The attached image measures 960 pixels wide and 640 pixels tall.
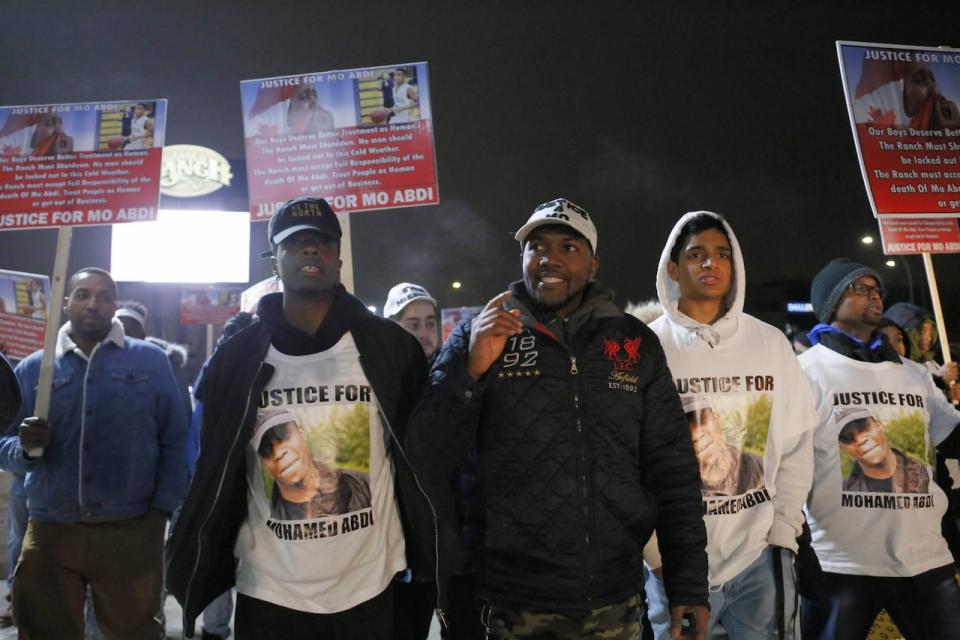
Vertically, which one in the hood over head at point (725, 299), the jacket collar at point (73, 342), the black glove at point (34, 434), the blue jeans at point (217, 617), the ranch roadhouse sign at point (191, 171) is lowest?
the blue jeans at point (217, 617)

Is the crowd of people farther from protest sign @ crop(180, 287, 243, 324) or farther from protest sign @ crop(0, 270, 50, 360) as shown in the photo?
protest sign @ crop(180, 287, 243, 324)

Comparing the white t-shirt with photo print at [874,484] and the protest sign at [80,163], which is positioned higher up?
the protest sign at [80,163]

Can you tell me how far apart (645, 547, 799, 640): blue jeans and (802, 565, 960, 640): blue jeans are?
0.77 metres

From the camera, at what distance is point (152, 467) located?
4.54 metres

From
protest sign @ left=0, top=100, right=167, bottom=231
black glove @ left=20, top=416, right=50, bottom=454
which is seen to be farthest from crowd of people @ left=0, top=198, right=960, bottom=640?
protest sign @ left=0, top=100, right=167, bottom=231

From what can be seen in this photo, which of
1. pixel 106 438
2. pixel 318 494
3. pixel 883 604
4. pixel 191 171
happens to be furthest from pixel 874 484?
pixel 191 171

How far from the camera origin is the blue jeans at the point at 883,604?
362 cm

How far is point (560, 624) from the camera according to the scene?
8.09 ft

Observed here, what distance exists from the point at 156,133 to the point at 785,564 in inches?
196

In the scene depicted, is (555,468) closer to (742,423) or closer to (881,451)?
(742,423)

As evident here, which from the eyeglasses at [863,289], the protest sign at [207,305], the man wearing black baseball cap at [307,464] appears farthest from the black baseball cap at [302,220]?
the protest sign at [207,305]

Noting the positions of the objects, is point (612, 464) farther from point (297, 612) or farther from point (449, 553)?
point (297, 612)

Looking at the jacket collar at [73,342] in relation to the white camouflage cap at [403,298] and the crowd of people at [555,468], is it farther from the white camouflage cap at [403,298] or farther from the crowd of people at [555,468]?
the white camouflage cap at [403,298]

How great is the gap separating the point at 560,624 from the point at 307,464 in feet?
3.74
